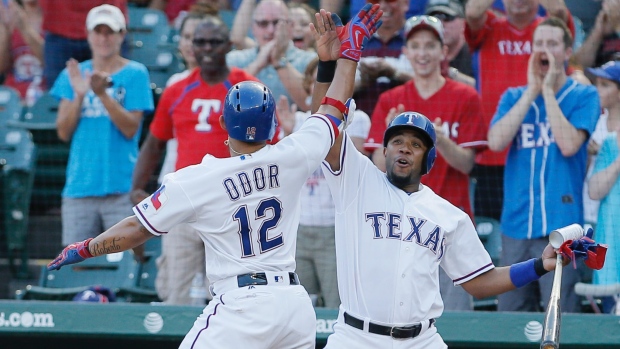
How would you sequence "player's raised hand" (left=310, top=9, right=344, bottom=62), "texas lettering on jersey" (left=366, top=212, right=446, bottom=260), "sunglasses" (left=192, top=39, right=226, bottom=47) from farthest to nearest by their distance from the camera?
1. "sunglasses" (left=192, top=39, right=226, bottom=47)
2. "texas lettering on jersey" (left=366, top=212, right=446, bottom=260)
3. "player's raised hand" (left=310, top=9, right=344, bottom=62)

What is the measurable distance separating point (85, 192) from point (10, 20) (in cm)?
222

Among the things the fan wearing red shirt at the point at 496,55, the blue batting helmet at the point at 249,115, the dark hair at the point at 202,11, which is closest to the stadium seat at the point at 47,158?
the dark hair at the point at 202,11

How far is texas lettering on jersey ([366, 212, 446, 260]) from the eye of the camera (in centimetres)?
409

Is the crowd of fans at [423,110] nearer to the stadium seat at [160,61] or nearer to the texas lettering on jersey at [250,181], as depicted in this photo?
the stadium seat at [160,61]

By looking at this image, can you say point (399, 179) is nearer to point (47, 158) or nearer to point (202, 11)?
point (202, 11)

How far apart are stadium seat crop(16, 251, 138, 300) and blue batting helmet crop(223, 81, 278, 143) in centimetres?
272

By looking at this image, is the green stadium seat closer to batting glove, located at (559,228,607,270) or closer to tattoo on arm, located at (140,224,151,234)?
tattoo on arm, located at (140,224,151,234)

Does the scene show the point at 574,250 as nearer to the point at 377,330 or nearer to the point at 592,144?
the point at 377,330

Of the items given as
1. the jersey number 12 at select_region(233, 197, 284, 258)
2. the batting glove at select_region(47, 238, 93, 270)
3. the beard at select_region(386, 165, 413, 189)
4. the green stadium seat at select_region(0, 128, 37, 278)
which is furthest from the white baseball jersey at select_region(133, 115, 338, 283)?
the green stadium seat at select_region(0, 128, 37, 278)

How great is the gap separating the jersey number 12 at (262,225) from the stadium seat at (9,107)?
161 inches

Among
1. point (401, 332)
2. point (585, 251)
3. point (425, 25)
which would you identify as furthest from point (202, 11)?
point (585, 251)

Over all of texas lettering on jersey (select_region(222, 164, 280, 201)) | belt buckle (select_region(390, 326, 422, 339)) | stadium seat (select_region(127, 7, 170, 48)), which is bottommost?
belt buckle (select_region(390, 326, 422, 339))

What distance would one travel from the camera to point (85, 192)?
6152 mm

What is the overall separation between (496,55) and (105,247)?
11.2ft
